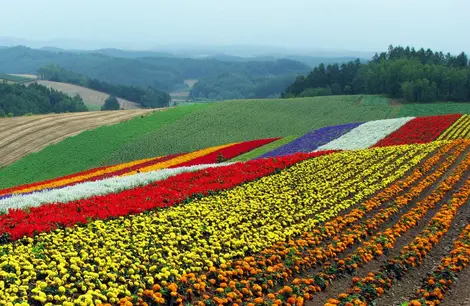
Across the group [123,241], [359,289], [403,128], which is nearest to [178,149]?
[403,128]

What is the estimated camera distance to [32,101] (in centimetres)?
11706

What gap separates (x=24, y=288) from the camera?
10492 mm

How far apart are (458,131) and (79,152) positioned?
35.6m

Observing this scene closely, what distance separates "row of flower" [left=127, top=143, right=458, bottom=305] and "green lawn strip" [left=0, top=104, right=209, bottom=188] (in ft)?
104

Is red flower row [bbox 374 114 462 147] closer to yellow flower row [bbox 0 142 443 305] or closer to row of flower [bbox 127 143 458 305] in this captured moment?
yellow flower row [bbox 0 142 443 305]

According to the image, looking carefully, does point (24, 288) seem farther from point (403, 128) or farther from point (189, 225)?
point (403, 128)

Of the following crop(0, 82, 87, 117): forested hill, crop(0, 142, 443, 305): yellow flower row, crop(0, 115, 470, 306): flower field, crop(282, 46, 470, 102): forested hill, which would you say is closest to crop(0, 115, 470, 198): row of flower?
crop(0, 115, 470, 306): flower field

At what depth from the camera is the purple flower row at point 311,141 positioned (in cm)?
4136

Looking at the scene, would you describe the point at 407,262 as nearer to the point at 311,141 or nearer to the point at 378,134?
the point at 378,134

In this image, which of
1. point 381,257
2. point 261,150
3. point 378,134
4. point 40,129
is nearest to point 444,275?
point 381,257

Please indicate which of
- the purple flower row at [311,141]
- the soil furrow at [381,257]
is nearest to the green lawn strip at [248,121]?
the purple flower row at [311,141]

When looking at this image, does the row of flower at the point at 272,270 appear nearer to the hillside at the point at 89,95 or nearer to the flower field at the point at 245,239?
the flower field at the point at 245,239

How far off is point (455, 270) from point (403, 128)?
33404mm

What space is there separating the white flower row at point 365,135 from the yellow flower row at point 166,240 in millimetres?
16420
